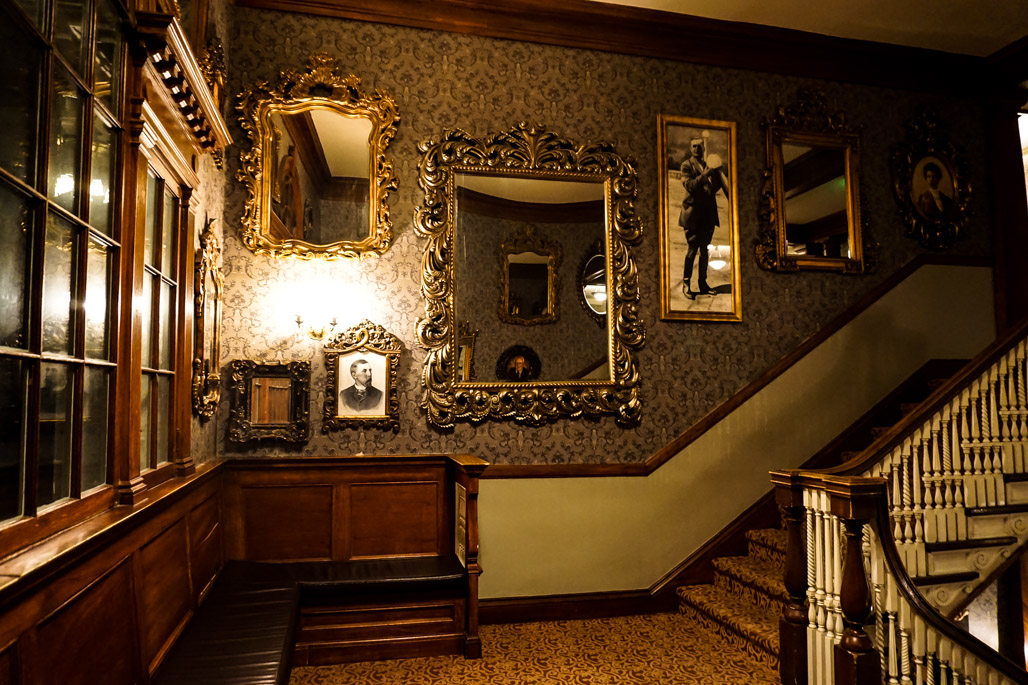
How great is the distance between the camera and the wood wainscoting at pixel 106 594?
139cm

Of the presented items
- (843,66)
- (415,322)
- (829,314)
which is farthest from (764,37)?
(415,322)

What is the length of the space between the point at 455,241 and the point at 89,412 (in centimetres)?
262

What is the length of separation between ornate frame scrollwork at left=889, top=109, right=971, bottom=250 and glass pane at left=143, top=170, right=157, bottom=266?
509 cm

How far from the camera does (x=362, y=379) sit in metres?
4.15

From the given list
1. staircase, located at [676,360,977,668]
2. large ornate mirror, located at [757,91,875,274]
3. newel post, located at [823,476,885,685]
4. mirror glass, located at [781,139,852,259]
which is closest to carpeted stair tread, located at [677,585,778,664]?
staircase, located at [676,360,977,668]

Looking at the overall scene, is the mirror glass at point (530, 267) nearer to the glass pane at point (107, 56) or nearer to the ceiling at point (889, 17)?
the ceiling at point (889, 17)

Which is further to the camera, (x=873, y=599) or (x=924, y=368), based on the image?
(x=924, y=368)

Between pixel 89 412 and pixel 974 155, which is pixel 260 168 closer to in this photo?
pixel 89 412

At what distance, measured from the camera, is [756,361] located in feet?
15.9

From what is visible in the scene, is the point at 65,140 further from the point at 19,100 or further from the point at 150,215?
the point at 150,215

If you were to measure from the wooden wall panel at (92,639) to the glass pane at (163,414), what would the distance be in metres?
0.92

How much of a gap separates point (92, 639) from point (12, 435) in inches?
22.9

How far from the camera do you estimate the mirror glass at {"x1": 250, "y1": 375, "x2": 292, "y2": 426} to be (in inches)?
158

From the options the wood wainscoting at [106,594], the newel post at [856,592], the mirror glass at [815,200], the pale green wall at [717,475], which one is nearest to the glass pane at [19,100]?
the wood wainscoting at [106,594]
